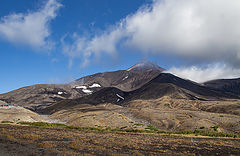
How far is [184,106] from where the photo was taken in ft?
305

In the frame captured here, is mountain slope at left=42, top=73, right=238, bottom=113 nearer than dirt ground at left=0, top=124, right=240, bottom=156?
No

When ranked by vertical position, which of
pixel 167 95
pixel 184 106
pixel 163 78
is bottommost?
pixel 184 106

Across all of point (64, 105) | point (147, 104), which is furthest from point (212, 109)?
point (64, 105)

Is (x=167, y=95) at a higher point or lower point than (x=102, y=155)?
higher

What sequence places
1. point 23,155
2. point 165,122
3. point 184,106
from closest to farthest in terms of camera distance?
1. point 23,155
2. point 165,122
3. point 184,106

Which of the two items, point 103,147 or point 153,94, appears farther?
point 153,94

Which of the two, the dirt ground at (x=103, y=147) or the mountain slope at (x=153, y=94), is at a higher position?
the mountain slope at (x=153, y=94)

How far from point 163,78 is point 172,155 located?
6751 inches

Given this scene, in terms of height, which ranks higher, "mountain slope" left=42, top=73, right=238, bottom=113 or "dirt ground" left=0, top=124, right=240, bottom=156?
"mountain slope" left=42, top=73, right=238, bottom=113

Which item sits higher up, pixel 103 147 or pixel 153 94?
pixel 153 94

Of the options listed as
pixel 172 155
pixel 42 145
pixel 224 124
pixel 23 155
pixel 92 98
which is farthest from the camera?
pixel 92 98

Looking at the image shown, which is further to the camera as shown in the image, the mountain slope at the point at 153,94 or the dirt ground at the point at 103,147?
the mountain slope at the point at 153,94

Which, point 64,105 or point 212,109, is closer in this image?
point 212,109

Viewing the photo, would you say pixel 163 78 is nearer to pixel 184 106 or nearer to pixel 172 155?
pixel 184 106
